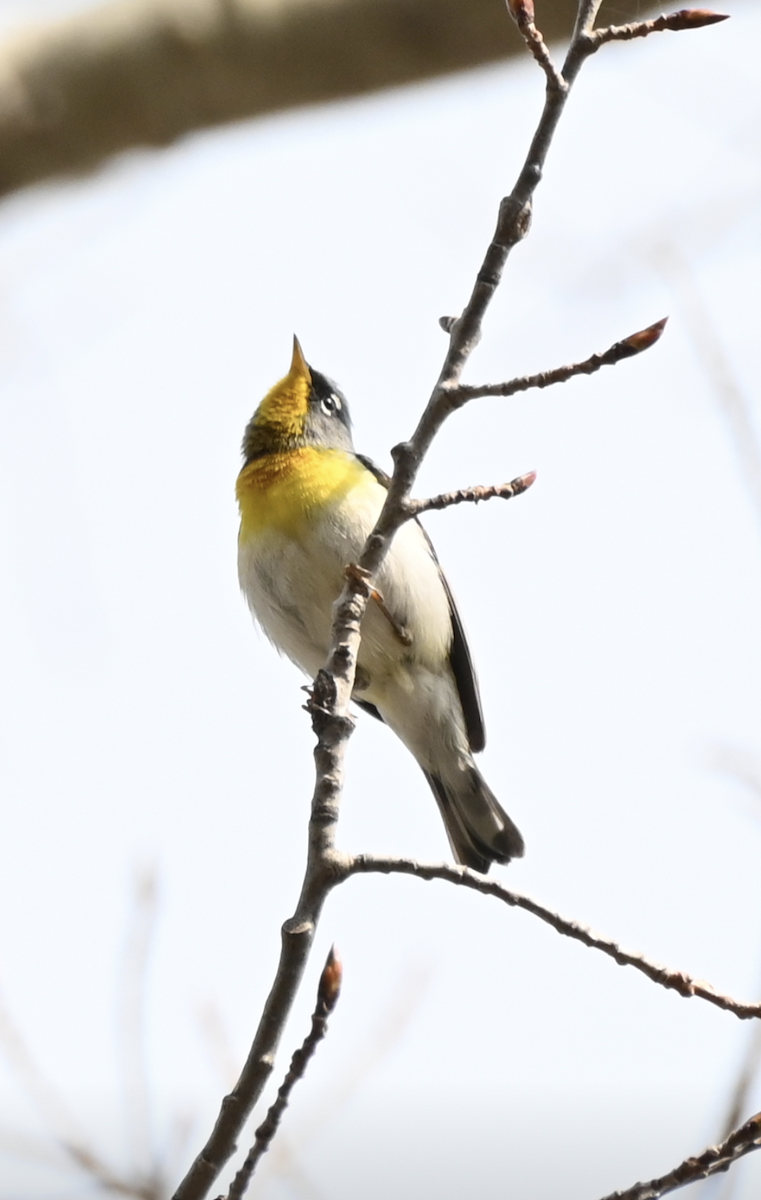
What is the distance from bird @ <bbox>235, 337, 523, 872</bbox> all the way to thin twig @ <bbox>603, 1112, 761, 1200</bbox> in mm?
2663

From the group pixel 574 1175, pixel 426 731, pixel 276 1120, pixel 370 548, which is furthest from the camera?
pixel 574 1175

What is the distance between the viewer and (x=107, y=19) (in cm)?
312

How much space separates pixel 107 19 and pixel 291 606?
2.34m

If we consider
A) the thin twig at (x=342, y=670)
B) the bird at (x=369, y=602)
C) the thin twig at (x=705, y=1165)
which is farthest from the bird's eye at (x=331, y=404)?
the thin twig at (x=705, y=1165)

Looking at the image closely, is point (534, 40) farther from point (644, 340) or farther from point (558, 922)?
point (558, 922)

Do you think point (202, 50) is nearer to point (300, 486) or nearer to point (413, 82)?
point (413, 82)

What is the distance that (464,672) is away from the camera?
207 inches

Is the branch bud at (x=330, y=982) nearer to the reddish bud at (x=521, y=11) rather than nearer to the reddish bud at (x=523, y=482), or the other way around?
the reddish bud at (x=523, y=482)

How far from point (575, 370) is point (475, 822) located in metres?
3.21

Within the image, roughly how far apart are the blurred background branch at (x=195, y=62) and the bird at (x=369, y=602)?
178cm

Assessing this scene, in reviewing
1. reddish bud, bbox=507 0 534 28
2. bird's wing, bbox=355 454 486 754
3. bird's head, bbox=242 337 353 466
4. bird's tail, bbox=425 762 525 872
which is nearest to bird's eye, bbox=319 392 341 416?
bird's head, bbox=242 337 353 466

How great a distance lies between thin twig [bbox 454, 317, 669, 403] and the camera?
2.44 m

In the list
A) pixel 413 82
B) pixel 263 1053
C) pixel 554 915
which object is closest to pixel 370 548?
pixel 554 915

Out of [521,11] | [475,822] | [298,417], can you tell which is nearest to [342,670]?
[521,11]
